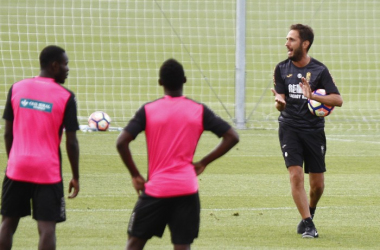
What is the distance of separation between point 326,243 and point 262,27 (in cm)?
2975

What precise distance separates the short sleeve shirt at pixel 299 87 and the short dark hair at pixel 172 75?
121 inches

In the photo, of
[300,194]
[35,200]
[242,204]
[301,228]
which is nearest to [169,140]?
[35,200]

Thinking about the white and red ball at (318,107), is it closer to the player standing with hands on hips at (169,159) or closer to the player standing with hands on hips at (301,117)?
the player standing with hands on hips at (301,117)

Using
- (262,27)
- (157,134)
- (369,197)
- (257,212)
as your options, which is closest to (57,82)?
(157,134)

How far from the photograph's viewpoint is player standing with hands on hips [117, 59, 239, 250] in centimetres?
669

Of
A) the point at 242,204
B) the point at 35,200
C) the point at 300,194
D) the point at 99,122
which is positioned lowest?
the point at 99,122

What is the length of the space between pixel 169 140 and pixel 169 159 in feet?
0.43

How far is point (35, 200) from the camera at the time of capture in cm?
730

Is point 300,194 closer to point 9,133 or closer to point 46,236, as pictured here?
point 46,236

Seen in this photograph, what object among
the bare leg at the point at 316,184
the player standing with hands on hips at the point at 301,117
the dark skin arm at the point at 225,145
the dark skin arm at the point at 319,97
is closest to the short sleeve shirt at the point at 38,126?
the dark skin arm at the point at 225,145

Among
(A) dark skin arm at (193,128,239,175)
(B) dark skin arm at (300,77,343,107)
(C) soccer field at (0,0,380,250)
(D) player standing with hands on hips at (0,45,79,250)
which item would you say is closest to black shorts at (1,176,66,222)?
(D) player standing with hands on hips at (0,45,79,250)

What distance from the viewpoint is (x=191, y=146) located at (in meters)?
6.75

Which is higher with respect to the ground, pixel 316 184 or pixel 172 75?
pixel 172 75

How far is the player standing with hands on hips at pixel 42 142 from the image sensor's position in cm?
720
